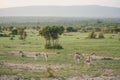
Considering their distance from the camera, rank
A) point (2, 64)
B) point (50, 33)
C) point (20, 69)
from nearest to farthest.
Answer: point (20, 69) → point (2, 64) → point (50, 33)

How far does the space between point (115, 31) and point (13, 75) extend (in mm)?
36608

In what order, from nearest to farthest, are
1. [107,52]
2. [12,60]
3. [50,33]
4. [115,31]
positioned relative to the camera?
[12,60] < [107,52] < [50,33] < [115,31]

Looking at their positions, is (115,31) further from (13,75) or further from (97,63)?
(13,75)

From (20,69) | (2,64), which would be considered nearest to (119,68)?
(20,69)

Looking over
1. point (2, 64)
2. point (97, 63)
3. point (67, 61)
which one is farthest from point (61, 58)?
point (2, 64)

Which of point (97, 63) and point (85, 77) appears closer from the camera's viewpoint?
point (85, 77)

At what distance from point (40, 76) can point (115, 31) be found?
36413 mm

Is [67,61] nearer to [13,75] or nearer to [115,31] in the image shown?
[13,75]

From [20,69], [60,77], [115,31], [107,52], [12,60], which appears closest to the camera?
[60,77]

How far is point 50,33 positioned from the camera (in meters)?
33.6

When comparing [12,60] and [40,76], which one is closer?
[40,76]

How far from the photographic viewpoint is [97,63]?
2270 cm

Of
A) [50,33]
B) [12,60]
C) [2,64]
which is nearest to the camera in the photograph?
[2,64]

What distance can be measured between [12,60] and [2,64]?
7.63 feet
